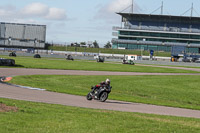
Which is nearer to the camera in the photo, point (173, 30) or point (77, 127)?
point (77, 127)

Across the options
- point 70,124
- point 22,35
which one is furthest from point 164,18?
point 70,124

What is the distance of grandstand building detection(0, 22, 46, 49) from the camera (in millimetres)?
134875

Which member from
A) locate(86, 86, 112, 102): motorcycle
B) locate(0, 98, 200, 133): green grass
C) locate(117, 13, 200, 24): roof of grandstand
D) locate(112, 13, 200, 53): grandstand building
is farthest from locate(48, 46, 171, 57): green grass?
locate(0, 98, 200, 133): green grass

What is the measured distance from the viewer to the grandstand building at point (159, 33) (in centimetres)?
14575

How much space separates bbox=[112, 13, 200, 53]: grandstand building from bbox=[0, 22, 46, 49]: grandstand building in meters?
30.1

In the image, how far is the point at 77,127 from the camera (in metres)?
10.6

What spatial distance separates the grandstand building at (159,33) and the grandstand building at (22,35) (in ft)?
98.6

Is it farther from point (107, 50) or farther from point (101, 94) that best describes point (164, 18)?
point (101, 94)

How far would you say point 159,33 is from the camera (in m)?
147

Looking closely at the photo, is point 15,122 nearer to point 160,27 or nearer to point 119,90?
point 119,90

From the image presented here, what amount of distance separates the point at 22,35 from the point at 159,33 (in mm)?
53595

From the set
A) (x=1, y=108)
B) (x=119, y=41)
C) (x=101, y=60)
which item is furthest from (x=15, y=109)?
(x=119, y=41)

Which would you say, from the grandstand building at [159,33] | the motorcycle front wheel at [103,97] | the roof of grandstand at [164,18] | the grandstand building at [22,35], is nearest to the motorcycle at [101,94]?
the motorcycle front wheel at [103,97]

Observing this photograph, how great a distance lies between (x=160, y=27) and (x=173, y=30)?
5359 millimetres
